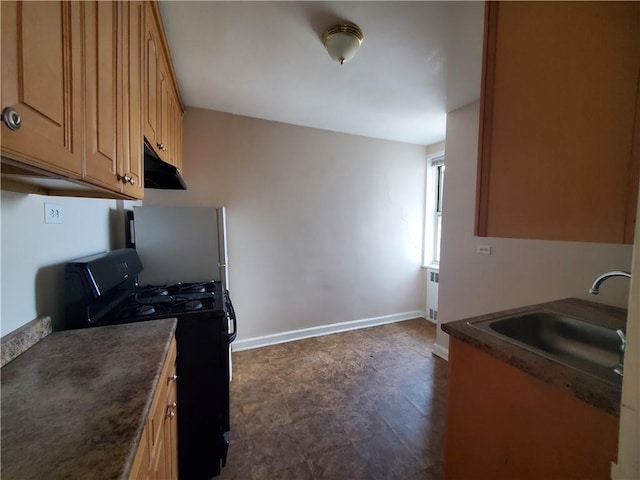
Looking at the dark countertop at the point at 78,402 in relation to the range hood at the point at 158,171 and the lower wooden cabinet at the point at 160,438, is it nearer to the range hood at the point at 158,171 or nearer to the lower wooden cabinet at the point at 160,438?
the lower wooden cabinet at the point at 160,438

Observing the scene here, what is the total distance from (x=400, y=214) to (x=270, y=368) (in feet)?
A: 8.22

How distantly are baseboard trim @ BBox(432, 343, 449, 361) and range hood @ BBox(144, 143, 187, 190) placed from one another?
113 inches

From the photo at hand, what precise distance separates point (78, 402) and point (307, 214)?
2.62 metres

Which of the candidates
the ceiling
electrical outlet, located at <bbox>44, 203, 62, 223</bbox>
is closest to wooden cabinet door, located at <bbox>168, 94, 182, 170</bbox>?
the ceiling

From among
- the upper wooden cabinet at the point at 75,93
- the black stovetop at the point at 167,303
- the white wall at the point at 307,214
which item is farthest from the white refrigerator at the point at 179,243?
the upper wooden cabinet at the point at 75,93

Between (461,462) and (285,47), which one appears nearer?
(461,462)

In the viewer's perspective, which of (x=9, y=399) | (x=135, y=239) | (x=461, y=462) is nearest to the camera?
(x=9, y=399)

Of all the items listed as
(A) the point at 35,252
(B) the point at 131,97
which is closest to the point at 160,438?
(A) the point at 35,252

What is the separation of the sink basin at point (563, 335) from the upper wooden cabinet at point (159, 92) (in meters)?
1.91

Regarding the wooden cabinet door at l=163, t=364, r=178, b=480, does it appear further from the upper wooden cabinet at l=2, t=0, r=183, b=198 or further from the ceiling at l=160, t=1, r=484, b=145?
the ceiling at l=160, t=1, r=484, b=145

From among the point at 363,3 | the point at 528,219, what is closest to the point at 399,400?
the point at 528,219

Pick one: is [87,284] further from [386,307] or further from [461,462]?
[386,307]

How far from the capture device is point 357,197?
11.3 feet

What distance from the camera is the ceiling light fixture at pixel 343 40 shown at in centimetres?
150
